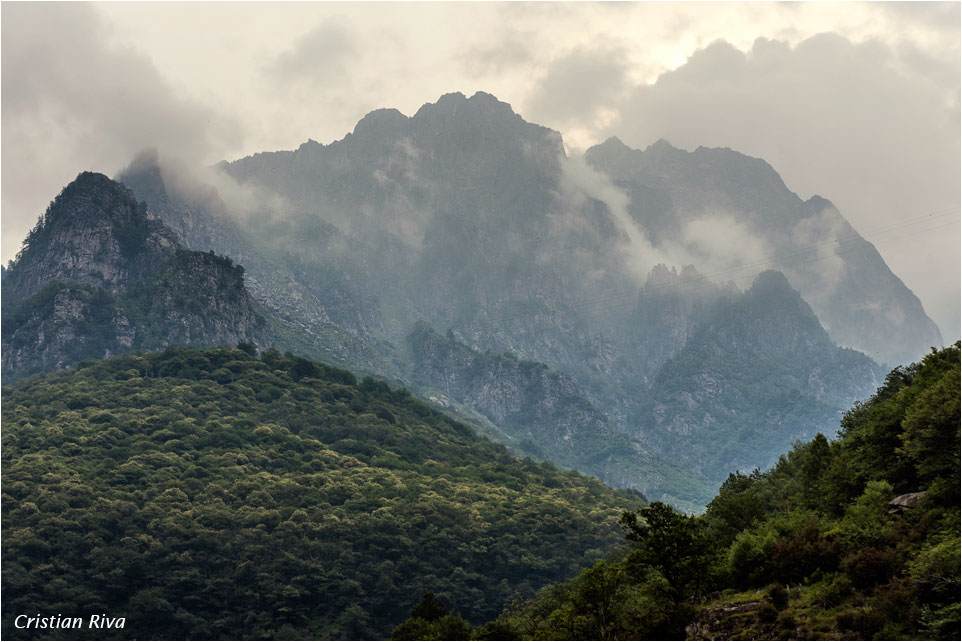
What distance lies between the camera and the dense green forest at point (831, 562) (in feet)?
215

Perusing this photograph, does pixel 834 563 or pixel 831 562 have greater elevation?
pixel 831 562

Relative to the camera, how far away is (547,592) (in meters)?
144

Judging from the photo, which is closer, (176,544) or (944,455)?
(944,455)

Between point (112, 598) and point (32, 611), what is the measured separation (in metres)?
15.0

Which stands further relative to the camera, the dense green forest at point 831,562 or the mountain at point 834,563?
the dense green forest at point 831,562

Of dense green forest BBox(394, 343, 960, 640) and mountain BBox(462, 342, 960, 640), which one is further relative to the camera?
dense green forest BBox(394, 343, 960, 640)

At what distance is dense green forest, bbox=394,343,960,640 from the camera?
65500mm

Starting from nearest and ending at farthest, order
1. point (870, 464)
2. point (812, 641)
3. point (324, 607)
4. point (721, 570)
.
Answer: point (812, 641) → point (721, 570) → point (870, 464) → point (324, 607)

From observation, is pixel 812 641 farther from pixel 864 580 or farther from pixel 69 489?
pixel 69 489

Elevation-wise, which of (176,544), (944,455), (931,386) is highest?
(176,544)

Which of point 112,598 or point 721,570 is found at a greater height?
point 112,598

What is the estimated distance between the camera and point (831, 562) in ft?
258

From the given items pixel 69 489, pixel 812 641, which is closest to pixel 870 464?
pixel 812 641

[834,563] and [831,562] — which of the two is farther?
[831,562]
